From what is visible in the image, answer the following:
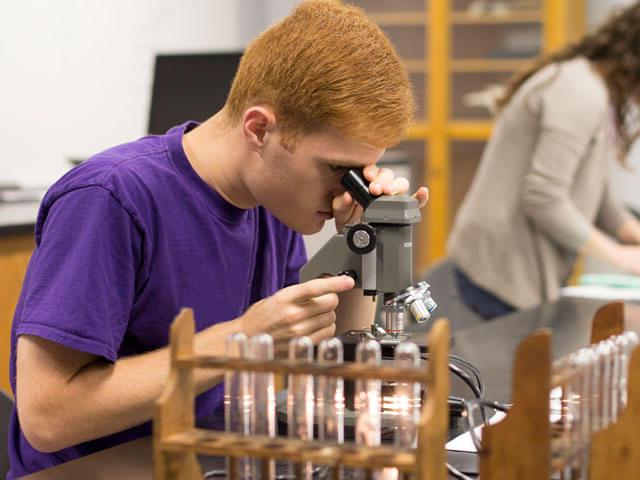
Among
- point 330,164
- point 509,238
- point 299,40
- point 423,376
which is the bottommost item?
point 509,238

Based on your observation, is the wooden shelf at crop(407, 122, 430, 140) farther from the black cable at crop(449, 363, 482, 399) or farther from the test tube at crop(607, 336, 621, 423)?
the test tube at crop(607, 336, 621, 423)

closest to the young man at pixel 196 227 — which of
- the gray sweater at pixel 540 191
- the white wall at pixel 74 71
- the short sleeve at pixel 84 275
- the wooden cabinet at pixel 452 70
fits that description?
the short sleeve at pixel 84 275

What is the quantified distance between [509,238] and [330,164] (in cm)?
166

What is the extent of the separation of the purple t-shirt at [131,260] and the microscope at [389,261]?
0.27 m

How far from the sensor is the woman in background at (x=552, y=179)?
2789mm

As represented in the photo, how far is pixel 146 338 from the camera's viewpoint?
152 centimetres

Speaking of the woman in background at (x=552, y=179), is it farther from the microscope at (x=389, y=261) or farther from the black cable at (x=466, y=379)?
the microscope at (x=389, y=261)

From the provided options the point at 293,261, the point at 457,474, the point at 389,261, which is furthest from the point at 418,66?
the point at 457,474

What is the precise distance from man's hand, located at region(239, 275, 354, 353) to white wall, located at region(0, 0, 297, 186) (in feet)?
7.77

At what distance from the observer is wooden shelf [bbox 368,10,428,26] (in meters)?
5.70

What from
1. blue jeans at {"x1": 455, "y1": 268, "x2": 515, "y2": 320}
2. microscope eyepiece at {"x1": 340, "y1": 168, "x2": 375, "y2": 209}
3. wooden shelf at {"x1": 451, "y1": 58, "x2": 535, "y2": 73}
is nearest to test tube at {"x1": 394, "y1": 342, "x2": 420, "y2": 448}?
microscope eyepiece at {"x1": 340, "y1": 168, "x2": 375, "y2": 209}

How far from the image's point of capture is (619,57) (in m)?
2.82

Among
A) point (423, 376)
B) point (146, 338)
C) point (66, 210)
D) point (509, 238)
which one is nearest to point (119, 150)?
A: point (66, 210)

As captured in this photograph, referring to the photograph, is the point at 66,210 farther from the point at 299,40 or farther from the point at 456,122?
the point at 456,122
